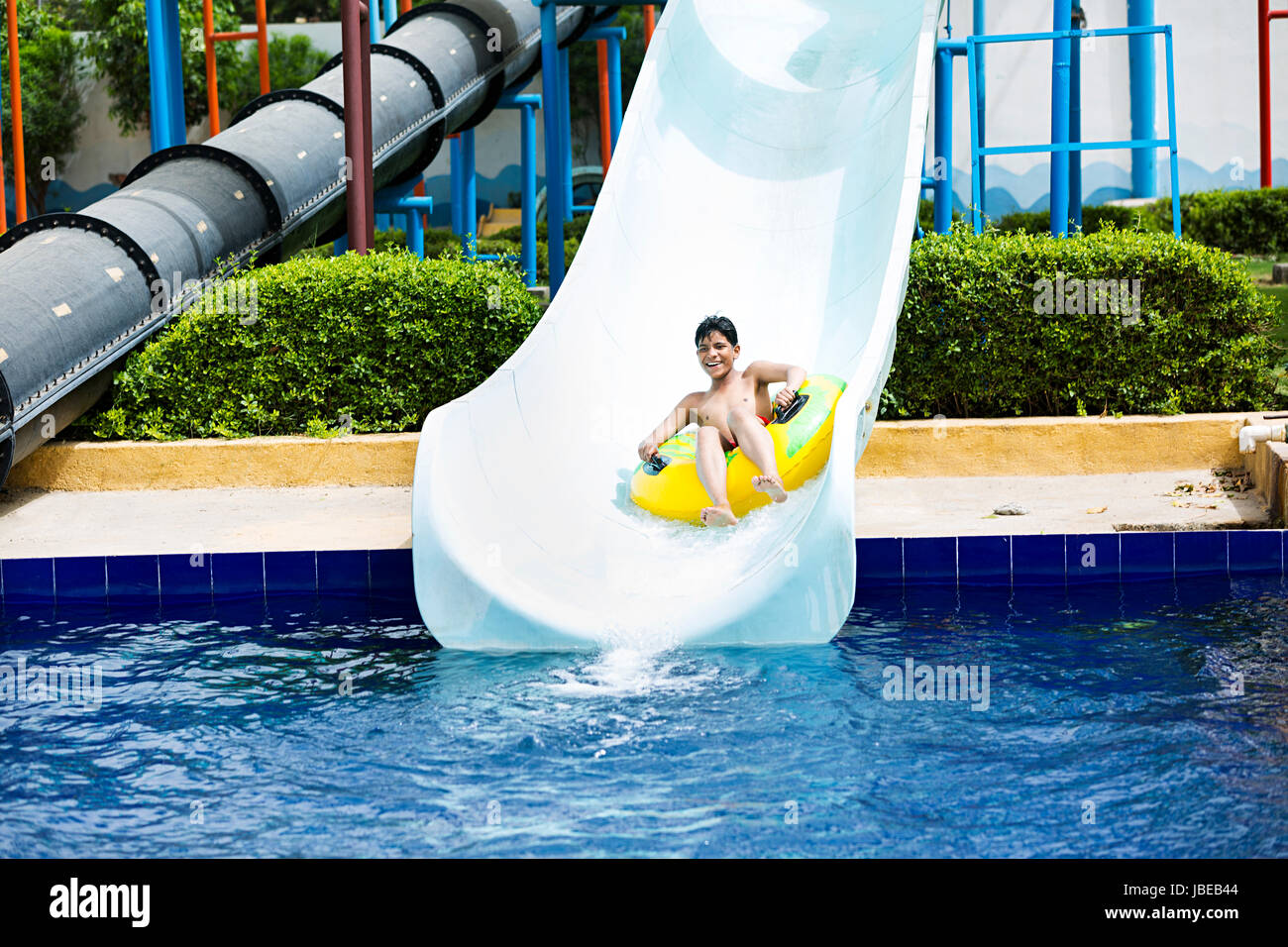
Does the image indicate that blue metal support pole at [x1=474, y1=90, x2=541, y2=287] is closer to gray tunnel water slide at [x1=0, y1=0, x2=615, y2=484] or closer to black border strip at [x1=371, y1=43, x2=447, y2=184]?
gray tunnel water slide at [x1=0, y1=0, x2=615, y2=484]

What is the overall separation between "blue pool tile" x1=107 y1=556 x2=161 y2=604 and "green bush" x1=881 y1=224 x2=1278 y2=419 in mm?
3534

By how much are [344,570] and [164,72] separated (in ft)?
16.3

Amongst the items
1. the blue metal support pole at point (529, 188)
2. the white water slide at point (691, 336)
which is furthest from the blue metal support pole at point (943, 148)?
the blue metal support pole at point (529, 188)

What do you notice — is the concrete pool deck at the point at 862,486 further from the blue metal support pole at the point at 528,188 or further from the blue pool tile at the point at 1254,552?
the blue metal support pole at the point at 528,188

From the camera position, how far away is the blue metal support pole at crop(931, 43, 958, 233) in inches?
318

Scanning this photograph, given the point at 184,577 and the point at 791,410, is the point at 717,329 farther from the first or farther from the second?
the point at 184,577

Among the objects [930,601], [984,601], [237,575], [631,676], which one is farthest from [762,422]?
[237,575]

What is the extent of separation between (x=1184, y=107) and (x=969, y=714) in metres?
17.9

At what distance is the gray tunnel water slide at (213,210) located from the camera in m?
6.39

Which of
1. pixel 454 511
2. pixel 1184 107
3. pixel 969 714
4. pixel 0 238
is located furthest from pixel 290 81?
pixel 969 714

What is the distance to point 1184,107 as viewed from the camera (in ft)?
62.9

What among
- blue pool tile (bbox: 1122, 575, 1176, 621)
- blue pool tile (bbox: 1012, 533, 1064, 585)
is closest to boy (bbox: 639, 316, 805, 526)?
blue pool tile (bbox: 1012, 533, 1064, 585)

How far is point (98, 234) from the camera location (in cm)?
718
